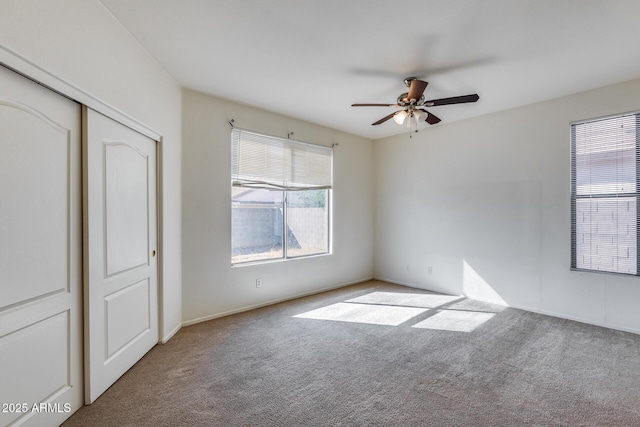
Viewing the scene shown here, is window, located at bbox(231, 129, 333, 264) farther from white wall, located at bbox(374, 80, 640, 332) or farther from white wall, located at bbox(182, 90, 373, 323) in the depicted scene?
white wall, located at bbox(374, 80, 640, 332)

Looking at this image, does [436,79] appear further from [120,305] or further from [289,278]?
[120,305]

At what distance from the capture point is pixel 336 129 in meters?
5.10

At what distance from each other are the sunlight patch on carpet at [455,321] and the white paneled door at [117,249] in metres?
2.93

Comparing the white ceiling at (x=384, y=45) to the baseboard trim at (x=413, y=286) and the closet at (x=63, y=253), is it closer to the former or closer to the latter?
the closet at (x=63, y=253)

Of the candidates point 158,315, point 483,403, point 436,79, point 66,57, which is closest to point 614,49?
point 436,79

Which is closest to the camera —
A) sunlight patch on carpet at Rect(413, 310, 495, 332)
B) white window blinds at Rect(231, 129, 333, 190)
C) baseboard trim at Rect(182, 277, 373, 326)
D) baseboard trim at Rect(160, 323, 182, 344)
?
baseboard trim at Rect(160, 323, 182, 344)

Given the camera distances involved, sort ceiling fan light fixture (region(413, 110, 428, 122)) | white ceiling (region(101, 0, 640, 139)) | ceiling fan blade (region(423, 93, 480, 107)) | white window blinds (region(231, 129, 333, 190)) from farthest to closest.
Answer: white window blinds (region(231, 129, 333, 190))
ceiling fan light fixture (region(413, 110, 428, 122))
ceiling fan blade (region(423, 93, 480, 107))
white ceiling (region(101, 0, 640, 139))

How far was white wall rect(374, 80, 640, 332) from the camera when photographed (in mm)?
3485

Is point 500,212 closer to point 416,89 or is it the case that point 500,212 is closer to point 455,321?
point 455,321

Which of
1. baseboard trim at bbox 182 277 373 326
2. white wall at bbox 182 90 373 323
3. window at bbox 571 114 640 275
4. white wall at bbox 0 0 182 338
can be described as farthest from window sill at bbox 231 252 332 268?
window at bbox 571 114 640 275

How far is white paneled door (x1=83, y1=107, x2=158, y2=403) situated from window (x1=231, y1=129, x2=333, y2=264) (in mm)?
1184

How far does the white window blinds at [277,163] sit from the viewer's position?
390 cm

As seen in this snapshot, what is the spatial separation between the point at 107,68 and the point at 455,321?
4310mm

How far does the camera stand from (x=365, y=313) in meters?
3.88
